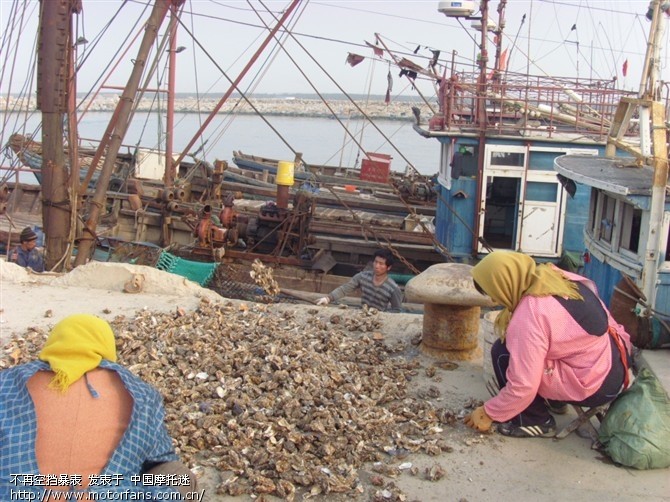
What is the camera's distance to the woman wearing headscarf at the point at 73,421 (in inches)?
109

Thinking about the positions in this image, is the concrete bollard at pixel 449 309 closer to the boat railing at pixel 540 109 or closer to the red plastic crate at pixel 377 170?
the boat railing at pixel 540 109

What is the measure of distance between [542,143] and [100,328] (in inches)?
404

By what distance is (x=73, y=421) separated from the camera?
2.84 m

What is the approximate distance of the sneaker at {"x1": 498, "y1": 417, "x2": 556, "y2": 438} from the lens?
431 centimetres

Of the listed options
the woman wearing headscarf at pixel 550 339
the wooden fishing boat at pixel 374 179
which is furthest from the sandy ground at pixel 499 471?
the wooden fishing boat at pixel 374 179

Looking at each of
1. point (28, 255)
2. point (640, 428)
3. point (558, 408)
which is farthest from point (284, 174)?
point (640, 428)

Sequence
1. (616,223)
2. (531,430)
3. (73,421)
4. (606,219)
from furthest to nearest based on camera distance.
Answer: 1. (606,219)
2. (616,223)
3. (531,430)
4. (73,421)

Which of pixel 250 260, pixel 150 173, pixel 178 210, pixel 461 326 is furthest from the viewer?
pixel 150 173

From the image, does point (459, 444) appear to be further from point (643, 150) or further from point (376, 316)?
point (643, 150)

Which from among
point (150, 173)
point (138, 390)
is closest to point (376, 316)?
point (138, 390)

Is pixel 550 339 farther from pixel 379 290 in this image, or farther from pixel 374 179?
pixel 374 179

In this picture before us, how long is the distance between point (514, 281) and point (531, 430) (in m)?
0.92

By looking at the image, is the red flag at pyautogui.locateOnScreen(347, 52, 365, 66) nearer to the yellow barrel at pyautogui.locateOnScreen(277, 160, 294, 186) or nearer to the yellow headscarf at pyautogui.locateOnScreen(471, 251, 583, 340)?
the yellow barrel at pyautogui.locateOnScreen(277, 160, 294, 186)

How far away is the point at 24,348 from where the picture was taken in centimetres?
557
